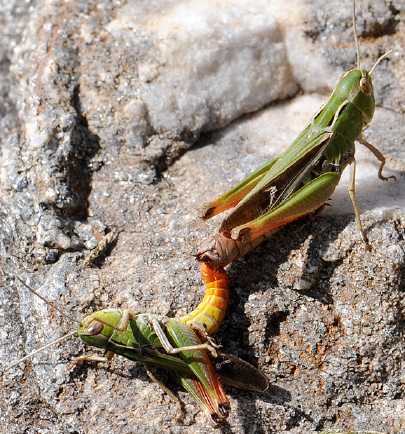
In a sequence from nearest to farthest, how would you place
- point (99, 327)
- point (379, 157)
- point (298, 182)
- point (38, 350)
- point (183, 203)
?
point (38, 350)
point (99, 327)
point (298, 182)
point (379, 157)
point (183, 203)

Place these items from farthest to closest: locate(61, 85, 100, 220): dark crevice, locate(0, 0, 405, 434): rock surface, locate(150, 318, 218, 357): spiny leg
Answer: locate(61, 85, 100, 220): dark crevice, locate(0, 0, 405, 434): rock surface, locate(150, 318, 218, 357): spiny leg

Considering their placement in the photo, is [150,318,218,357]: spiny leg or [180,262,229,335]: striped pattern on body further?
[180,262,229,335]: striped pattern on body

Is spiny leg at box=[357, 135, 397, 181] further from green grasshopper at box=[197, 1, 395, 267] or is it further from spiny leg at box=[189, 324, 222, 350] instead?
spiny leg at box=[189, 324, 222, 350]

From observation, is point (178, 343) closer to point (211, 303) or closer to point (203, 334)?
point (203, 334)

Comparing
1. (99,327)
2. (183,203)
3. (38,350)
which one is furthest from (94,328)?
(183,203)

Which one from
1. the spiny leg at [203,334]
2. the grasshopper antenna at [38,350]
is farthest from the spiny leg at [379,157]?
the grasshopper antenna at [38,350]

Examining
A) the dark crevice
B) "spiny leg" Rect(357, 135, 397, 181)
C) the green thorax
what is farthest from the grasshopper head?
"spiny leg" Rect(357, 135, 397, 181)

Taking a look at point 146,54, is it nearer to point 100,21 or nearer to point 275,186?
point 100,21

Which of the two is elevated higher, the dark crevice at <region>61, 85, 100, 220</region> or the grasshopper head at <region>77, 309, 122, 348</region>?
the dark crevice at <region>61, 85, 100, 220</region>
